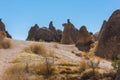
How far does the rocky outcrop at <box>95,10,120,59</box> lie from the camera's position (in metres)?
31.0

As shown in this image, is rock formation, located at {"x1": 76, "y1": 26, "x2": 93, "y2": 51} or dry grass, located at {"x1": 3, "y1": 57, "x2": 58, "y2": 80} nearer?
dry grass, located at {"x1": 3, "y1": 57, "x2": 58, "y2": 80}

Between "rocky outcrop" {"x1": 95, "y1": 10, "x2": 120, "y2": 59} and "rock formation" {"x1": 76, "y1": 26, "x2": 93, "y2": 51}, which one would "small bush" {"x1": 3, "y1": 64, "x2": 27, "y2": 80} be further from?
"rock formation" {"x1": 76, "y1": 26, "x2": 93, "y2": 51}

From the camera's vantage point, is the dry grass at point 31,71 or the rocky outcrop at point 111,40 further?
the rocky outcrop at point 111,40

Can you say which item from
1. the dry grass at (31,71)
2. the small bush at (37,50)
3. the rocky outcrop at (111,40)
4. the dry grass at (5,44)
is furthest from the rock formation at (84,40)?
the dry grass at (31,71)

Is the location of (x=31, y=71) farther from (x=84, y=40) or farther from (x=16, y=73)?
(x=84, y=40)

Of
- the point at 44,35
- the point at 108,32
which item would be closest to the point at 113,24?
the point at 108,32

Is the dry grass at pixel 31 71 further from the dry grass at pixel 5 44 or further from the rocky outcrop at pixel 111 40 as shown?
the rocky outcrop at pixel 111 40

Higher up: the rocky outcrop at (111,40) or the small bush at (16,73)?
the rocky outcrop at (111,40)

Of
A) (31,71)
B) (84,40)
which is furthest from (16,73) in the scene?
(84,40)

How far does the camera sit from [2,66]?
778 inches

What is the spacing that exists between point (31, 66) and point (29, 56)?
2.95m

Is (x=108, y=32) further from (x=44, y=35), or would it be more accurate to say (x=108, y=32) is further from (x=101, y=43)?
(x=44, y=35)

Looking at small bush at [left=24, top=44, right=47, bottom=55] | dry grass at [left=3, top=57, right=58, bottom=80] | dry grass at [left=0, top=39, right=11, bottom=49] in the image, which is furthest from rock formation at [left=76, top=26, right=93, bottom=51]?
dry grass at [left=3, top=57, right=58, bottom=80]

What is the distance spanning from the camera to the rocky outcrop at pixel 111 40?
3104 centimetres
